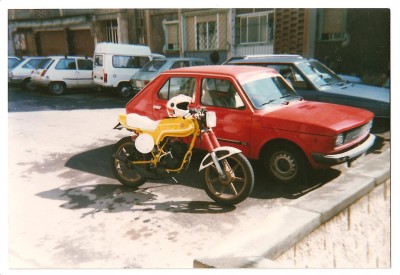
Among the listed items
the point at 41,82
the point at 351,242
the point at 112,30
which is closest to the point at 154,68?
the point at 41,82

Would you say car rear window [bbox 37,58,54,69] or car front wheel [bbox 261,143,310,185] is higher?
car rear window [bbox 37,58,54,69]

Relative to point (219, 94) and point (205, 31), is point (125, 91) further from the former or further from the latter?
point (219, 94)

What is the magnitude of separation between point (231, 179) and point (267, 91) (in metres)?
1.68

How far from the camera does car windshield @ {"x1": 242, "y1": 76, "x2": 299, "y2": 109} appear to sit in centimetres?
489

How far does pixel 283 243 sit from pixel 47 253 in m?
2.21

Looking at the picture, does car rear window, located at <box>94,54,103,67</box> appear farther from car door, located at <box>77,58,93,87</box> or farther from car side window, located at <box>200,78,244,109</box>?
car side window, located at <box>200,78,244,109</box>

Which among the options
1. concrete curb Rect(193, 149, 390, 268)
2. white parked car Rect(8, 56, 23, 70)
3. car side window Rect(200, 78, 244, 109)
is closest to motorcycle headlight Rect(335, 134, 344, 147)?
concrete curb Rect(193, 149, 390, 268)

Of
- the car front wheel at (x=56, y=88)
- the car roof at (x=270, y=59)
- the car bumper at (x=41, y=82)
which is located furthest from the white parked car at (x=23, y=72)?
the car roof at (x=270, y=59)

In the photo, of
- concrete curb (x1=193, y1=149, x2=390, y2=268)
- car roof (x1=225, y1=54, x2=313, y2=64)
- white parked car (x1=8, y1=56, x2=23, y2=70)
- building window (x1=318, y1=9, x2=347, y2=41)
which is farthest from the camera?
white parked car (x1=8, y1=56, x2=23, y2=70)

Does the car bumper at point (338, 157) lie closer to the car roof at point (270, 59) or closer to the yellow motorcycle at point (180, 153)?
the yellow motorcycle at point (180, 153)

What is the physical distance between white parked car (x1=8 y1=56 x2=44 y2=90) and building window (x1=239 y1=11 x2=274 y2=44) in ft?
30.9

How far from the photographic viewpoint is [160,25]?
62.6 feet

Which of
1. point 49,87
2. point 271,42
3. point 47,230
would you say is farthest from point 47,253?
point 271,42

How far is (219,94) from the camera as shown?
199 inches
